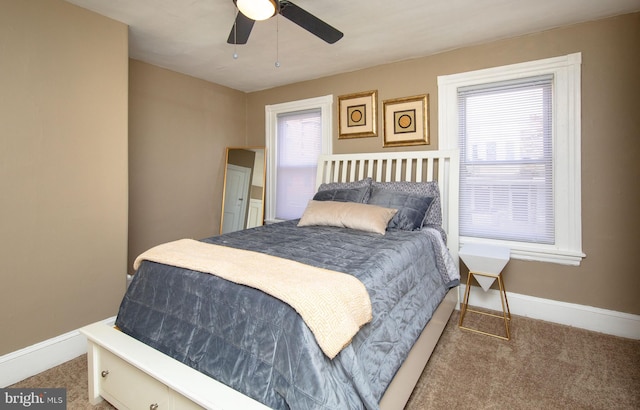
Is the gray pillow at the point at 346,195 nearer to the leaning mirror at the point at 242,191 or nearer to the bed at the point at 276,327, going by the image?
the bed at the point at 276,327

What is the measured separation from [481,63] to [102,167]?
332 centimetres

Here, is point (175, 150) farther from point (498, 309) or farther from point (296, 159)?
point (498, 309)

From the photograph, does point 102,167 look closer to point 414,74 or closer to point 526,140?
point 414,74

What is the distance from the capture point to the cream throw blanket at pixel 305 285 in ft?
3.73

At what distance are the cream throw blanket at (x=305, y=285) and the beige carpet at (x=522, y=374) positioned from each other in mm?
851

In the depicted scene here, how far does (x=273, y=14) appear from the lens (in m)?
1.74

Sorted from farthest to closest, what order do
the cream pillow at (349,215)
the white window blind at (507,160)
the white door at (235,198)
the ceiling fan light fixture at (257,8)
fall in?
the white door at (235,198) → the white window blind at (507,160) → the cream pillow at (349,215) → the ceiling fan light fixture at (257,8)

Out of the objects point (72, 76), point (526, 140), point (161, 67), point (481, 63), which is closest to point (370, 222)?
point (526, 140)

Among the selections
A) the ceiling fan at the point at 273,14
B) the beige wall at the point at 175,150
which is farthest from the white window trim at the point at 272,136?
the ceiling fan at the point at 273,14

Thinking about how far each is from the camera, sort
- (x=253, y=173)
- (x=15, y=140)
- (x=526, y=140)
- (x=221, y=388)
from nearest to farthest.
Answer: (x=221, y=388) → (x=15, y=140) → (x=526, y=140) → (x=253, y=173)

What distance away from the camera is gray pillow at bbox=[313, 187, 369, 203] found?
296 centimetres

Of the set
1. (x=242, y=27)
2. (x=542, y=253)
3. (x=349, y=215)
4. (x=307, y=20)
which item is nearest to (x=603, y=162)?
(x=542, y=253)

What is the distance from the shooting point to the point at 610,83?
7.92ft

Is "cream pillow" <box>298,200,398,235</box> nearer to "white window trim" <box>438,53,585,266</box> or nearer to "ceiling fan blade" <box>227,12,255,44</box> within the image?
"white window trim" <box>438,53,585,266</box>
